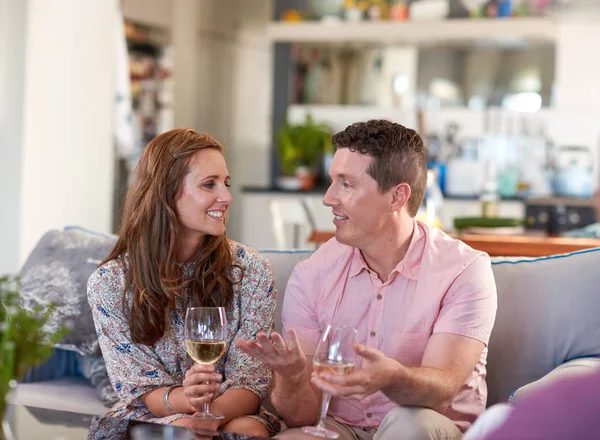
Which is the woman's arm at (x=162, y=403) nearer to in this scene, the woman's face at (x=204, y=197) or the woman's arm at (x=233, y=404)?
the woman's arm at (x=233, y=404)

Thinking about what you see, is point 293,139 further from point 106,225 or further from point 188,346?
point 188,346

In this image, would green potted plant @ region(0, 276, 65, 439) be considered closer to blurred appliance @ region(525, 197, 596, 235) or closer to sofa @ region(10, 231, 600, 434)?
sofa @ region(10, 231, 600, 434)

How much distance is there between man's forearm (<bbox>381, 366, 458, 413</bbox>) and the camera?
6.41 feet

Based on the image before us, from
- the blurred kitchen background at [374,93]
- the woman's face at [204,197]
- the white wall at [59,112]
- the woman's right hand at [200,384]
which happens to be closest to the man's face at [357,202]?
the woman's face at [204,197]

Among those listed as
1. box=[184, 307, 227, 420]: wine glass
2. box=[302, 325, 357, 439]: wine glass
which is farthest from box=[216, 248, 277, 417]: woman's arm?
box=[302, 325, 357, 439]: wine glass

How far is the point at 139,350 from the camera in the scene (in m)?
2.32

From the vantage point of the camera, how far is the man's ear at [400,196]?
2.39 meters

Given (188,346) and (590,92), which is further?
(590,92)

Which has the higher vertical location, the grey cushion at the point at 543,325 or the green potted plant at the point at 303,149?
the green potted plant at the point at 303,149

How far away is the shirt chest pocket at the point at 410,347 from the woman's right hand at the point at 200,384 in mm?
481

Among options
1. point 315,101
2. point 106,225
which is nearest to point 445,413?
point 106,225

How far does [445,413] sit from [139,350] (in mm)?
777

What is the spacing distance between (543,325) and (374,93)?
524cm

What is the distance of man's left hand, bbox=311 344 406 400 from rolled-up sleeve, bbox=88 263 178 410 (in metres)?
0.63
